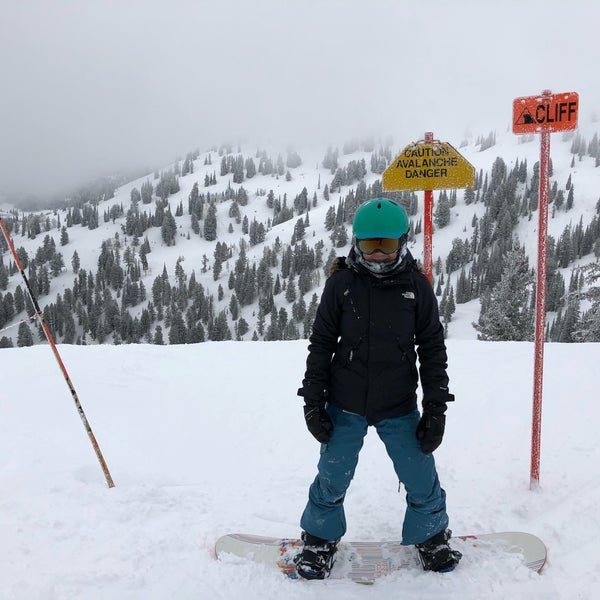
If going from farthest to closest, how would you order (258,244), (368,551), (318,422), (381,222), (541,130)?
(258,244) → (541,130) → (368,551) → (318,422) → (381,222)

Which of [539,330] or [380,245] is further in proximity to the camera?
[539,330]

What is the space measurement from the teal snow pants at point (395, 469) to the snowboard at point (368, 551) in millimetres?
212

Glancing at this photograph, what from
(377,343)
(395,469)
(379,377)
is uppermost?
(377,343)

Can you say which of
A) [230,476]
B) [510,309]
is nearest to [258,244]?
[510,309]

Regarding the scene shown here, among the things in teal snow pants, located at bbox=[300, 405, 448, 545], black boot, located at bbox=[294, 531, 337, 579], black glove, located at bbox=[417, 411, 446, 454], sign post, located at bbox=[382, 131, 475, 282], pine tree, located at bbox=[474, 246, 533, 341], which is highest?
sign post, located at bbox=[382, 131, 475, 282]

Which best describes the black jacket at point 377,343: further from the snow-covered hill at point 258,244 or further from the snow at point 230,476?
the snow-covered hill at point 258,244

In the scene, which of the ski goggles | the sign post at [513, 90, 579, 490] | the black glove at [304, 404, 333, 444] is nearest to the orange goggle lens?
the ski goggles

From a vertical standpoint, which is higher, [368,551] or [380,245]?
[380,245]

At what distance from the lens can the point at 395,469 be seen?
3.03 metres

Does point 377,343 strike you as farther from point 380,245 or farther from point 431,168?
point 431,168

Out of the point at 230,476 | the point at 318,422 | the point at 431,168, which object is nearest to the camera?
the point at 318,422

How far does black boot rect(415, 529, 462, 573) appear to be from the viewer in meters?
3.03

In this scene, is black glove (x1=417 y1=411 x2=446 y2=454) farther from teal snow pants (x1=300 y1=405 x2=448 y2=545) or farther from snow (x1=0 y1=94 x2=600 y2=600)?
snow (x1=0 y1=94 x2=600 y2=600)

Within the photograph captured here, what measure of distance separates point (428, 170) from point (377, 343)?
2.18 m
